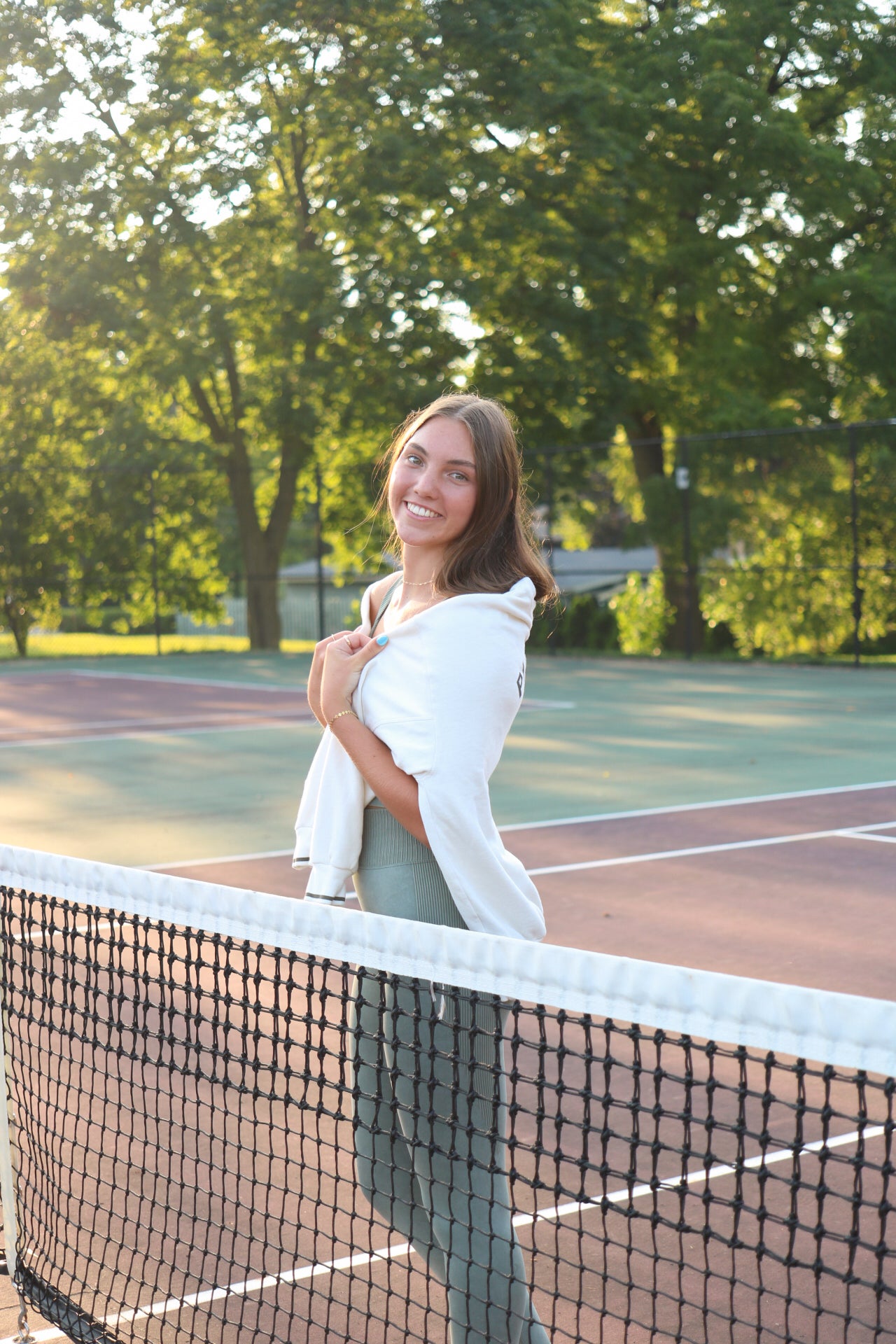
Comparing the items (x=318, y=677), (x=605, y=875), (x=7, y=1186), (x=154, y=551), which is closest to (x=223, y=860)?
(x=605, y=875)

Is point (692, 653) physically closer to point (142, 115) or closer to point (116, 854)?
point (142, 115)

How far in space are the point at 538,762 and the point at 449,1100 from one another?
9596 millimetres

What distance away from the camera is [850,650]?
66.9 ft

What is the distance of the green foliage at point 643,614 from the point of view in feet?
76.8

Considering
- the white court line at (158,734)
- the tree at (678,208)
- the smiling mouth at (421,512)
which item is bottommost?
the white court line at (158,734)

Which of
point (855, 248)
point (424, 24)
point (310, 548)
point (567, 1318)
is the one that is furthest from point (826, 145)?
point (310, 548)

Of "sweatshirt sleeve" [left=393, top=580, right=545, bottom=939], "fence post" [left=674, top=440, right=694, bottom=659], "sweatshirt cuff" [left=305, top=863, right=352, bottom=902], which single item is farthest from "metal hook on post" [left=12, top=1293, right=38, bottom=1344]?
"fence post" [left=674, top=440, right=694, bottom=659]

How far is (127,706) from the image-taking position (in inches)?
688

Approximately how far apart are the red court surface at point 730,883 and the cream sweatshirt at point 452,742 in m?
2.98

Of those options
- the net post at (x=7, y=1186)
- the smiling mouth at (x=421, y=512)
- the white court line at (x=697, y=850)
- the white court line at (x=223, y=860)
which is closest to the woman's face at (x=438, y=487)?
the smiling mouth at (x=421, y=512)

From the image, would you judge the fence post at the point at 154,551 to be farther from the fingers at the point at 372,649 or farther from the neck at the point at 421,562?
the fingers at the point at 372,649

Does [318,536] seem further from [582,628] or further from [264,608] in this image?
[582,628]

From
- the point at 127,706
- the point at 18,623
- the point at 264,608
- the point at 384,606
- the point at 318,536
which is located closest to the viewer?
the point at 384,606

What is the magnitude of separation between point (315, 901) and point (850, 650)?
18.6m
